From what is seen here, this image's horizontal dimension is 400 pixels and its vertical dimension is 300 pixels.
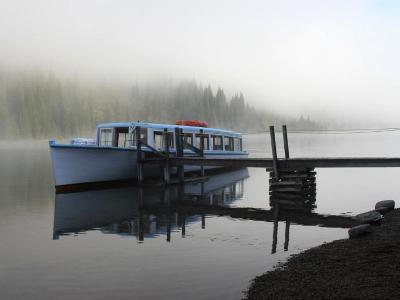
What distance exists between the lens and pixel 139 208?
24500 mm

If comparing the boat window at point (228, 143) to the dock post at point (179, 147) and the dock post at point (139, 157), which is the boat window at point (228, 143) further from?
the dock post at point (139, 157)

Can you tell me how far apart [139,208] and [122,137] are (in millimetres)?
10535

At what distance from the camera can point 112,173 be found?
3123cm

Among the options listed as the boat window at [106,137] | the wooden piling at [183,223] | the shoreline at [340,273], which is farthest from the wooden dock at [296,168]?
the shoreline at [340,273]

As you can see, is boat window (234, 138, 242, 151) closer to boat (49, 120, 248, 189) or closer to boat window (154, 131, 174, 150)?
boat (49, 120, 248, 189)

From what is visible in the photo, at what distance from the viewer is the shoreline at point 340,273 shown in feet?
30.2

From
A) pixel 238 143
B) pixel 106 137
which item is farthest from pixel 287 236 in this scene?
pixel 238 143

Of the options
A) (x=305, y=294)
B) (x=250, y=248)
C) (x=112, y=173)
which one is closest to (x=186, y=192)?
(x=112, y=173)

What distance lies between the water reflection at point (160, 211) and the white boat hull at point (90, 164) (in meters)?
1.02

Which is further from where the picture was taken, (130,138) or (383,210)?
(130,138)

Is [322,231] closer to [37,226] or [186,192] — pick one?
[37,226]

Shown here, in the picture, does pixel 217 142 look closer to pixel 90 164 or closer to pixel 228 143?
pixel 228 143

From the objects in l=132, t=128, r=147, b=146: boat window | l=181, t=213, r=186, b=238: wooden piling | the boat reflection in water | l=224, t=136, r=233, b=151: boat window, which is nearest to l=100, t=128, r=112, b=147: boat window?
l=132, t=128, r=147, b=146: boat window

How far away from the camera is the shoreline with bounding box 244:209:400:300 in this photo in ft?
30.2
